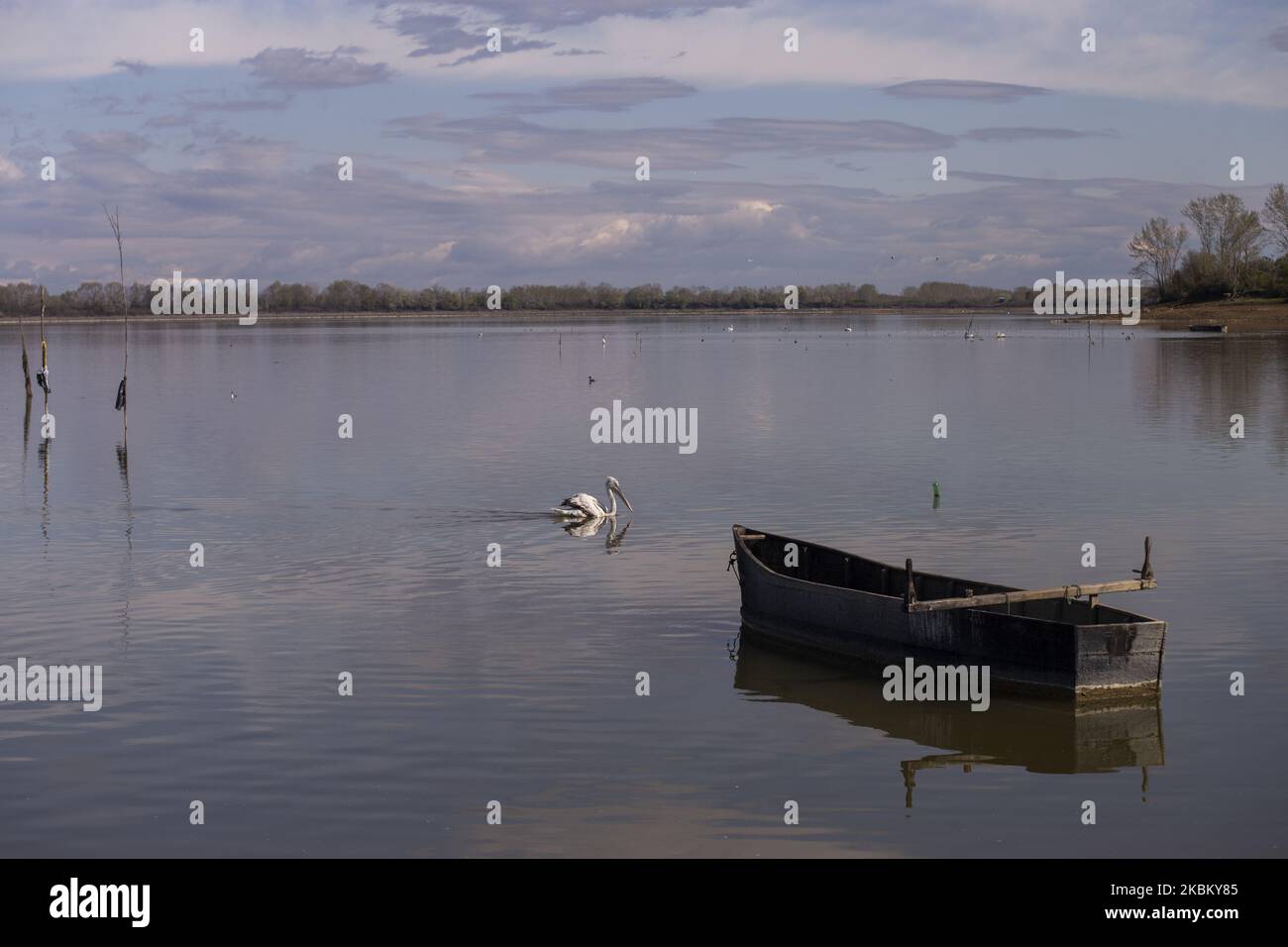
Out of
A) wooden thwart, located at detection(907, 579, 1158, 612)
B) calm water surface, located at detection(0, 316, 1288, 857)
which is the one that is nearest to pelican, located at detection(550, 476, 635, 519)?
calm water surface, located at detection(0, 316, 1288, 857)

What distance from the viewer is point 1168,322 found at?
148750 mm

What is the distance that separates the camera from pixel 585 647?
18.9 m

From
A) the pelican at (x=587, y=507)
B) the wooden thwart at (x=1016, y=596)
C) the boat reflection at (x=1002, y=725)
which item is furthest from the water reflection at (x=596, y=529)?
the wooden thwart at (x=1016, y=596)

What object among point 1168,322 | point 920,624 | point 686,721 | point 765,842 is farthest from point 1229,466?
point 1168,322

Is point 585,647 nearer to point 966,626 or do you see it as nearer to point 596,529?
point 966,626

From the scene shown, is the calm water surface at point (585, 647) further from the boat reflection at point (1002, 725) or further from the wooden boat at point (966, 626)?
the wooden boat at point (966, 626)

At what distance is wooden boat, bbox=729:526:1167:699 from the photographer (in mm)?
15773

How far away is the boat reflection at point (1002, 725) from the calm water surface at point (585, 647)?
0.06 metres

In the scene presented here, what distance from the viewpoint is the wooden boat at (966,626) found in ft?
51.8

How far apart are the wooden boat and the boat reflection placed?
305 mm

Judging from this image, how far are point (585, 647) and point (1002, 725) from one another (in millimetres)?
5891

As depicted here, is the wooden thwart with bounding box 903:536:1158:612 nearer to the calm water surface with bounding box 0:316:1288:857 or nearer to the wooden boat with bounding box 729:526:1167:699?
the wooden boat with bounding box 729:526:1167:699
